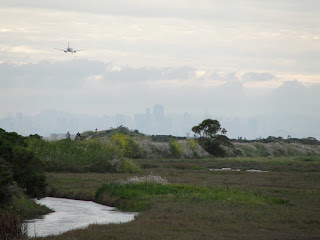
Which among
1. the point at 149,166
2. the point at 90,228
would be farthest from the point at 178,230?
the point at 149,166

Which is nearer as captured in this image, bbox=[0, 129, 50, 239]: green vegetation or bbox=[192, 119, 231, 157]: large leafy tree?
bbox=[0, 129, 50, 239]: green vegetation

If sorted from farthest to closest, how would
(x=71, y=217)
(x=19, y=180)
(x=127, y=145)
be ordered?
(x=127, y=145)
(x=19, y=180)
(x=71, y=217)

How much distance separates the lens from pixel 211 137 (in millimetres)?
93688

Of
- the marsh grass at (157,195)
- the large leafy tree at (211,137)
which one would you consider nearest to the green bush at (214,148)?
the large leafy tree at (211,137)

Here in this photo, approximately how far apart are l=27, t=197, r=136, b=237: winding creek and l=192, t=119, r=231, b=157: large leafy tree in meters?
56.0

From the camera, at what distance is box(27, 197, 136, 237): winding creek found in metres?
22.8

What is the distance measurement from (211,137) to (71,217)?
2693 inches

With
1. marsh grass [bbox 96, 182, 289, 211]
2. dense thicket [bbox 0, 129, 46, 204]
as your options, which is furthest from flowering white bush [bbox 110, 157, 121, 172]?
dense thicket [bbox 0, 129, 46, 204]

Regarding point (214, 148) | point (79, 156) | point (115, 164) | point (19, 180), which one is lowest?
point (19, 180)

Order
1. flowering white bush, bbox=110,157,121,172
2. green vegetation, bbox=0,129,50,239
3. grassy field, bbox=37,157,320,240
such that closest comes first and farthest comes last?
grassy field, bbox=37,157,320,240 < green vegetation, bbox=0,129,50,239 < flowering white bush, bbox=110,157,121,172

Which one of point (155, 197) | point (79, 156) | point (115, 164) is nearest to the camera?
point (155, 197)

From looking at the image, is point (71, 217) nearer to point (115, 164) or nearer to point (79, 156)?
point (79, 156)

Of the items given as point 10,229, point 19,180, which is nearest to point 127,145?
point 19,180

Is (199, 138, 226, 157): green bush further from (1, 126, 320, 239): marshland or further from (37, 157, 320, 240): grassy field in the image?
(37, 157, 320, 240): grassy field
